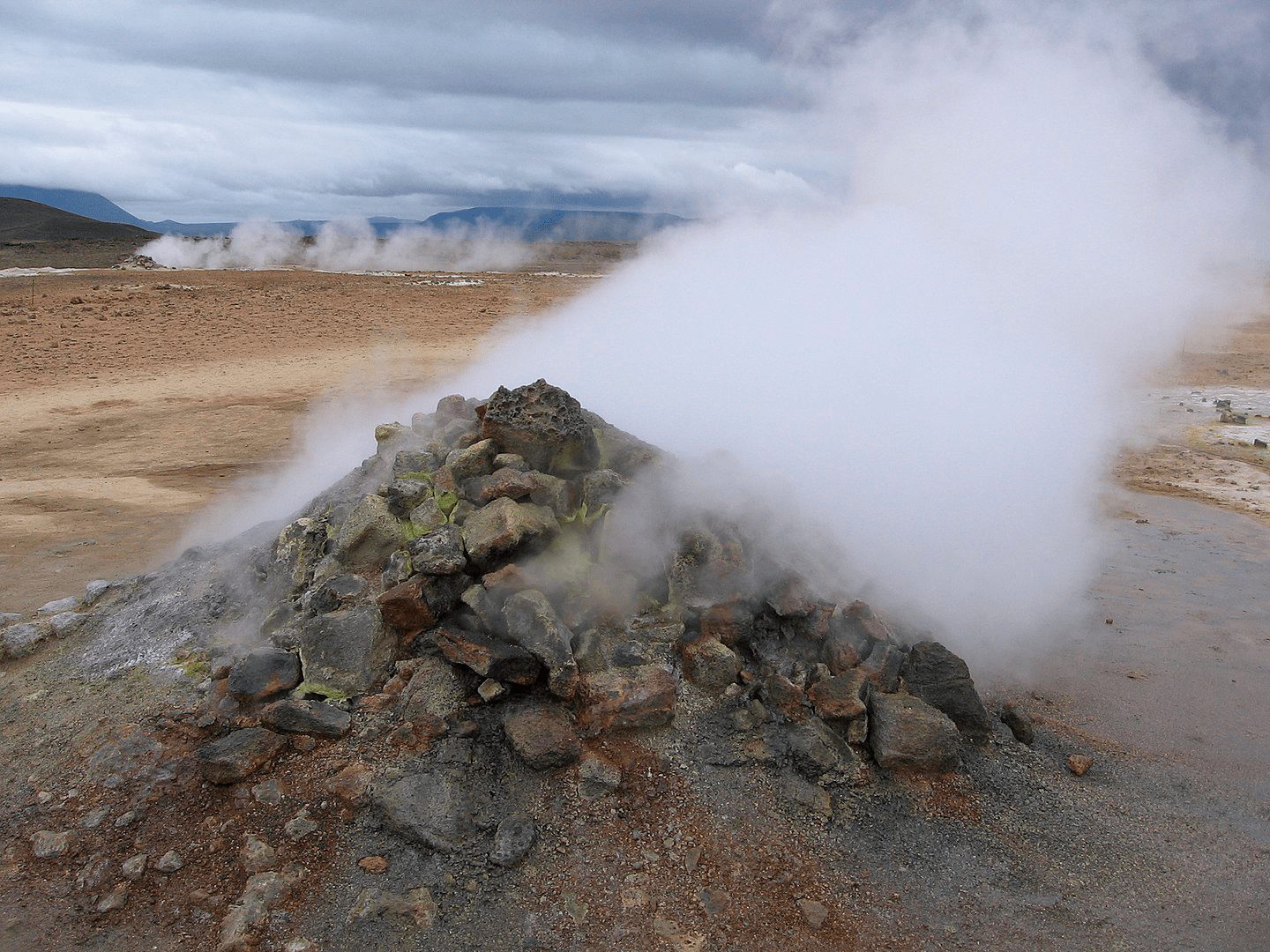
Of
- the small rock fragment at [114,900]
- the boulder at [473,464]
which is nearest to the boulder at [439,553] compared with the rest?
the boulder at [473,464]

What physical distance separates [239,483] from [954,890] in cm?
719

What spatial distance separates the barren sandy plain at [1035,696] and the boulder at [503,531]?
1.69m

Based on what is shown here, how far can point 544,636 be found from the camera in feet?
12.6

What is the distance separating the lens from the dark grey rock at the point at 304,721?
12.1ft

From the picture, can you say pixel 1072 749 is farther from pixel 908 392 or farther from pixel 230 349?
pixel 230 349

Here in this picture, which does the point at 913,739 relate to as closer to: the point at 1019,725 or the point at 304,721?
the point at 1019,725

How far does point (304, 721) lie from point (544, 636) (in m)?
1.10

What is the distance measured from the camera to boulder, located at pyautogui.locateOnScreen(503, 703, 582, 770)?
358 centimetres

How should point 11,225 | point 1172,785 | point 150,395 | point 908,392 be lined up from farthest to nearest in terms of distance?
point 11,225 < point 150,395 < point 908,392 < point 1172,785

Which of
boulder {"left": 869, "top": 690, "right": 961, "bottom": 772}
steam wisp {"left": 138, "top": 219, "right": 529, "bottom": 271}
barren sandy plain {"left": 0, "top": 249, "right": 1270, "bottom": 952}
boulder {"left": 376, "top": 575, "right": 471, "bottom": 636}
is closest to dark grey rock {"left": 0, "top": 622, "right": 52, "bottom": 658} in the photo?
barren sandy plain {"left": 0, "top": 249, "right": 1270, "bottom": 952}

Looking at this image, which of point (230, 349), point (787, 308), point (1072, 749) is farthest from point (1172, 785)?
point (230, 349)

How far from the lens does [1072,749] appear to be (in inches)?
163

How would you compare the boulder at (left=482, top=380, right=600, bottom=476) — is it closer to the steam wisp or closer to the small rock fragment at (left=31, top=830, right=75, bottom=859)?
the small rock fragment at (left=31, top=830, right=75, bottom=859)

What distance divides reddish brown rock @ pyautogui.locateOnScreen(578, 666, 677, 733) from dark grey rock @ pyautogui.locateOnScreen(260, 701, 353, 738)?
1059mm
